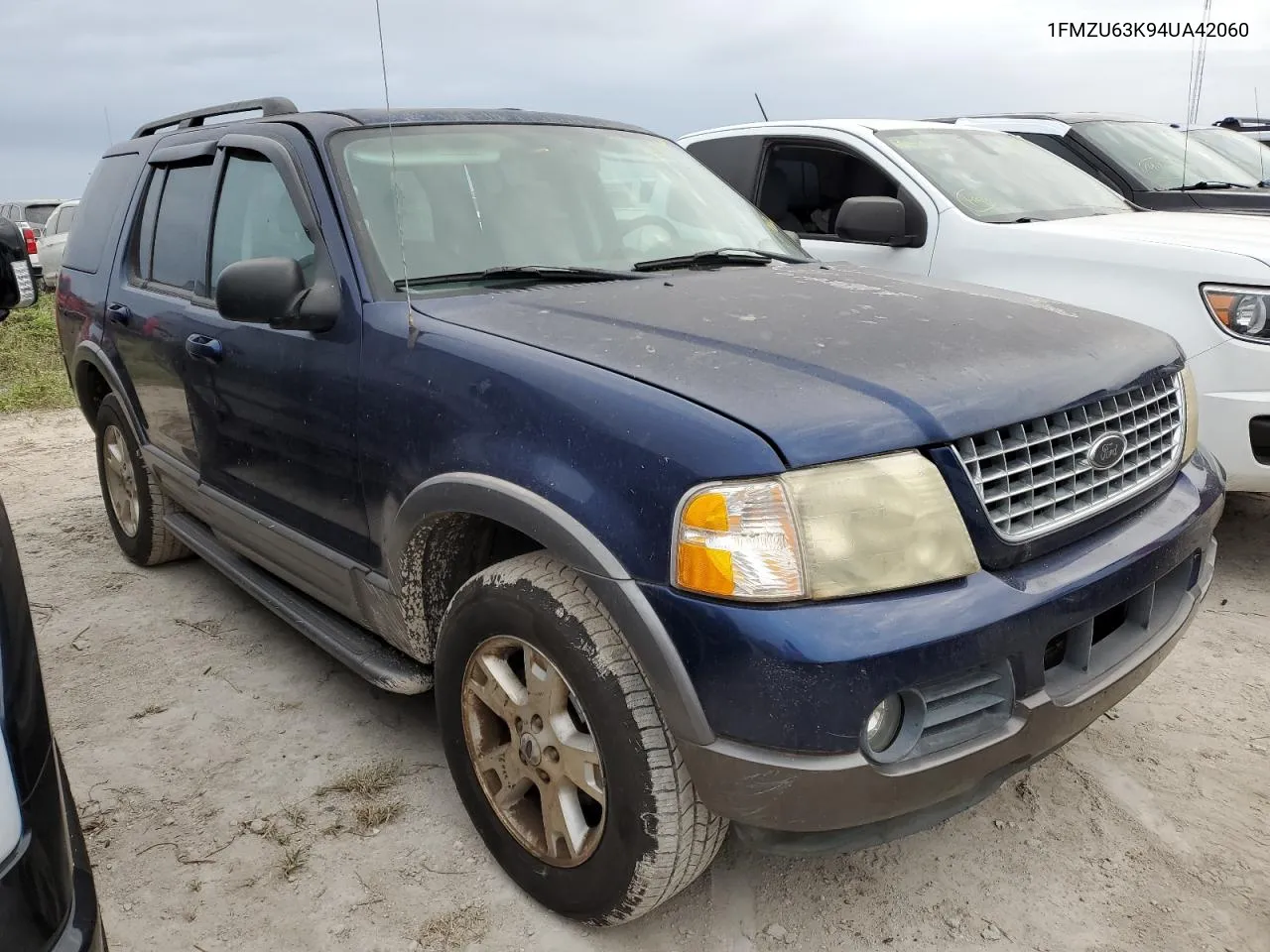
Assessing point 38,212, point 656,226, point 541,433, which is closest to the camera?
point 541,433

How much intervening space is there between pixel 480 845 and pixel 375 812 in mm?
316

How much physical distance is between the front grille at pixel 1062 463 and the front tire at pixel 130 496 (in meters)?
3.31

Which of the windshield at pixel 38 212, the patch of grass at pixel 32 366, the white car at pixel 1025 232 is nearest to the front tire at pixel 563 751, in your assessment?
the white car at pixel 1025 232

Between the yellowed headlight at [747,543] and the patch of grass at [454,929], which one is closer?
the yellowed headlight at [747,543]

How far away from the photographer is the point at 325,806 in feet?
8.78

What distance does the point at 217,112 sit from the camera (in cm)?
374

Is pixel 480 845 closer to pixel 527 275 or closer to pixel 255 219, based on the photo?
pixel 527 275

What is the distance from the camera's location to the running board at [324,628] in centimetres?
261

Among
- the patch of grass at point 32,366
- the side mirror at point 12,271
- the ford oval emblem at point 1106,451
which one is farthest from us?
the patch of grass at point 32,366

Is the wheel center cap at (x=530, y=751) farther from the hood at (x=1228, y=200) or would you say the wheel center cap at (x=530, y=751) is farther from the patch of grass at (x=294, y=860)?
the hood at (x=1228, y=200)

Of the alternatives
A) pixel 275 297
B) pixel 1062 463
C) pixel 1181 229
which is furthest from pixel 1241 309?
pixel 275 297

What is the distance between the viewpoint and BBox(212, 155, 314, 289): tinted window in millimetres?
2844

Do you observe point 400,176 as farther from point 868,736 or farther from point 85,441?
point 85,441

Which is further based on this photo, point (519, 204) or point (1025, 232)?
point (1025, 232)
